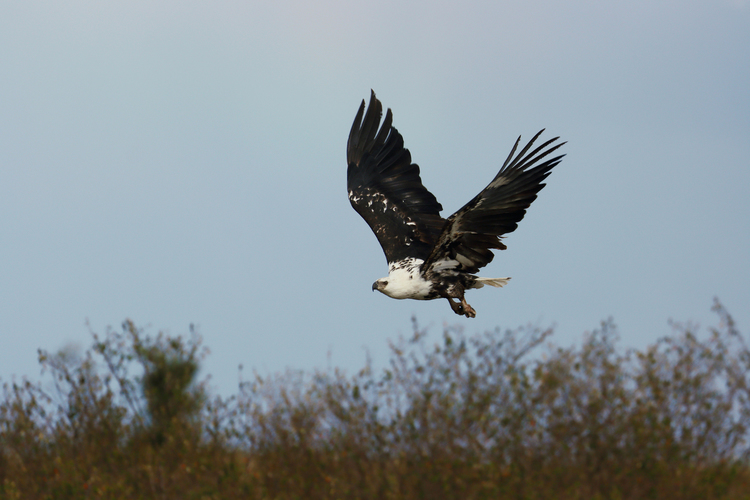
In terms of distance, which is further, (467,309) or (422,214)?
(422,214)

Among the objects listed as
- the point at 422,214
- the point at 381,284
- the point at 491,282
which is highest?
the point at 422,214

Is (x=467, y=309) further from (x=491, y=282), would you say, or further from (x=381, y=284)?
(x=381, y=284)

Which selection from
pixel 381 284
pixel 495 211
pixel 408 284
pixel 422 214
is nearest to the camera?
pixel 495 211

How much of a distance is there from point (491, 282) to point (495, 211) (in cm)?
136

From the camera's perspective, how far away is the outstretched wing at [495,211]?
7.10 meters

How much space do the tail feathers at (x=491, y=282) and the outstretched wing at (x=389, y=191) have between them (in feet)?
2.64

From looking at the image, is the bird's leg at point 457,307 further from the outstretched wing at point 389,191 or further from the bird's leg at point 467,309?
the outstretched wing at point 389,191

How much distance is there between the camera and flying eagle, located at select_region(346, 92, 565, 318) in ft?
23.6

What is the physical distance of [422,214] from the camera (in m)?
9.43

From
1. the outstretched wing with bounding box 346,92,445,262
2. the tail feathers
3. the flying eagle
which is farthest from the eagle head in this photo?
the tail feathers

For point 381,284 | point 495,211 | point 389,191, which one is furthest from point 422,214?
point 495,211

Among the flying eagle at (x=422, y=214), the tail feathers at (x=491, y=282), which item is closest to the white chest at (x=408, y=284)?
the flying eagle at (x=422, y=214)

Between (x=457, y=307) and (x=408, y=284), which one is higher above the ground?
(x=408, y=284)

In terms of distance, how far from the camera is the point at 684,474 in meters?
5.77
